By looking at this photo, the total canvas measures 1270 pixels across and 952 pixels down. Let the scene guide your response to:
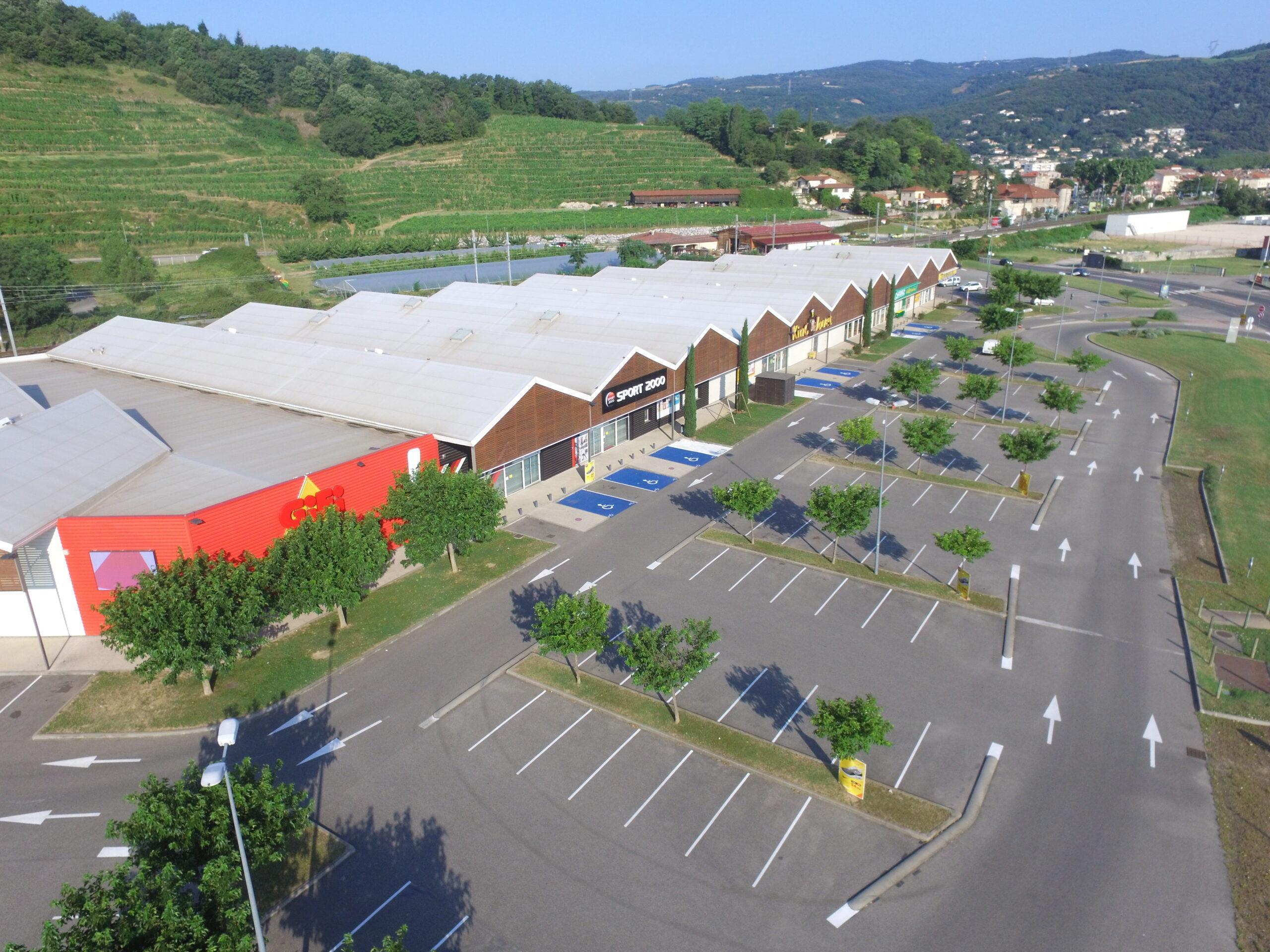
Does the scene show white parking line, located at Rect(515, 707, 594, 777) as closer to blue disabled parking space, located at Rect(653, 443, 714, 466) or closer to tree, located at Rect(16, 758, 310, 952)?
tree, located at Rect(16, 758, 310, 952)

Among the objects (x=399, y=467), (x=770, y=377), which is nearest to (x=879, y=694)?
(x=399, y=467)

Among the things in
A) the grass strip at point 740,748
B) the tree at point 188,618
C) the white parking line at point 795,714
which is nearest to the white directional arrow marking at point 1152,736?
the grass strip at point 740,748

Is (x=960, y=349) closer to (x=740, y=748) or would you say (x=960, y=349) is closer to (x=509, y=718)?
(x=740, y=748)

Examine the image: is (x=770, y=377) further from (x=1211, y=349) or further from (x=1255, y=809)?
(x=1211, y=349)

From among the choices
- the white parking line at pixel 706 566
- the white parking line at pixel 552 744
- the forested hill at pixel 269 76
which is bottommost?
the white parking line at pixel 552 744

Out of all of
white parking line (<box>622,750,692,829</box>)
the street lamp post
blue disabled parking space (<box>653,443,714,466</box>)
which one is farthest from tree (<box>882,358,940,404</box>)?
the street lamp post

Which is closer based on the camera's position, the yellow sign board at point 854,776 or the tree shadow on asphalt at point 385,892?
the tree shadow on asphalt at point 385,892

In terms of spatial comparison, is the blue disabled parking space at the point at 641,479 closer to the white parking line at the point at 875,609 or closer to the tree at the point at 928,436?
the tree at the point at 928,436
